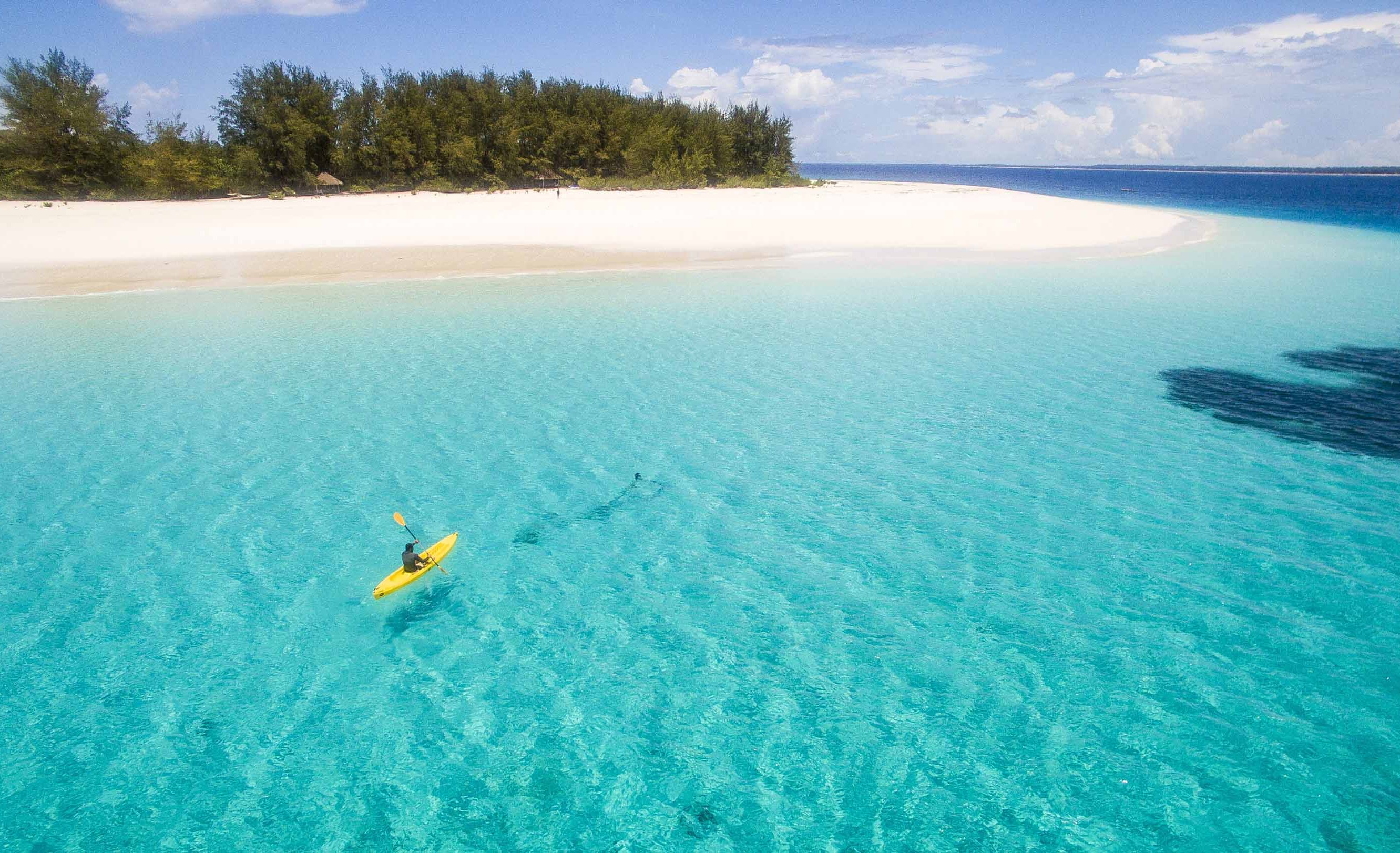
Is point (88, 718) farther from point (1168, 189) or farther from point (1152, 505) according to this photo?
point (1168, 189)

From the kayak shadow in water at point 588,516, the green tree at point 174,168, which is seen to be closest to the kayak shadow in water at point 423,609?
the kayak shadow in water at point 588,516

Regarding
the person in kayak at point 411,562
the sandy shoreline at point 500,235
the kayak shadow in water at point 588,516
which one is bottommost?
the kayak shadow in water at point 588,516

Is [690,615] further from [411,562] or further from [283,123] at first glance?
[283,123]

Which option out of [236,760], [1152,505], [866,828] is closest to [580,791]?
[866,828]

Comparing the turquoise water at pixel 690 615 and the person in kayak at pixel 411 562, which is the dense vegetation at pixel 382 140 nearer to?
the turquoise water at pixel 690 615

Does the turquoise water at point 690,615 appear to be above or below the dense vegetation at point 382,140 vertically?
below

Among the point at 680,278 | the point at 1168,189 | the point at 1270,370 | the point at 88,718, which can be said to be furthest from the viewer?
the point at 1168,189

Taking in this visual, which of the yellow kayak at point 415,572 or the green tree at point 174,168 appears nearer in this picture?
the yellow kayak at point 415,572
